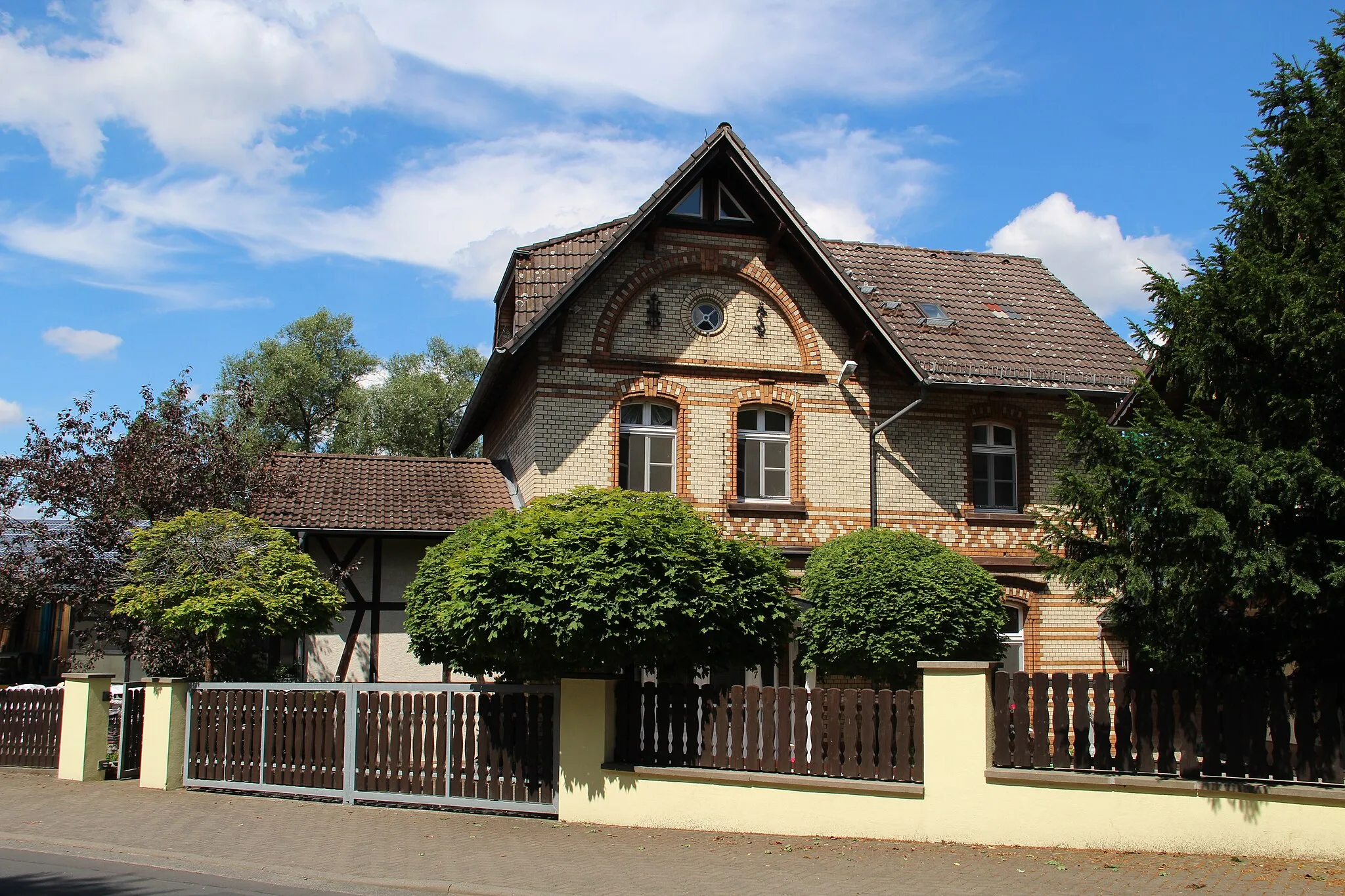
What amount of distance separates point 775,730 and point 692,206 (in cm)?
917

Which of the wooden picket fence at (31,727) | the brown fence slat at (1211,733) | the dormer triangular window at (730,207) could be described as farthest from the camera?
the dormer triangular window at (730,207)

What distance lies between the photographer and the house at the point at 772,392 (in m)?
17.1

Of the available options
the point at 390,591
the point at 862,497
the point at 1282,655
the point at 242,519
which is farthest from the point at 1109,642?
the point at 242,519

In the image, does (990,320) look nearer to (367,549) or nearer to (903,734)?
(367,549)

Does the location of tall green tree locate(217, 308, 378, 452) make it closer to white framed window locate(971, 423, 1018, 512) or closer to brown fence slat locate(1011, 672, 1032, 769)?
white framed window locate(971, 423, 1018, 512)

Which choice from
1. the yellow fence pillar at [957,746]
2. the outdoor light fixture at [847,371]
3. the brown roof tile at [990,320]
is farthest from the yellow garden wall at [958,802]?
the brown roof tile at [990,320]

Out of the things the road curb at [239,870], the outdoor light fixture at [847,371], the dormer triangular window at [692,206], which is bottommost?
the road curb at [239,870]

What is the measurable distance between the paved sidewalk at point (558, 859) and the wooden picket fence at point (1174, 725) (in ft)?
2.30

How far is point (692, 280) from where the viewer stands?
1772 cm

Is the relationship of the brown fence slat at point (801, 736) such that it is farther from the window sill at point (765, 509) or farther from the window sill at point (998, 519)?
the window sill at point (998, 519)

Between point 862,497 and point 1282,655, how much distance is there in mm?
8066

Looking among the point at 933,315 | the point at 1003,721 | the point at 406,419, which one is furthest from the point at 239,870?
the point at 406,419

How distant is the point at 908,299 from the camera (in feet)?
65.6

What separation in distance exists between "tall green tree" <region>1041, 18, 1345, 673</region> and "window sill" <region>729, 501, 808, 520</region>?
698 cm
